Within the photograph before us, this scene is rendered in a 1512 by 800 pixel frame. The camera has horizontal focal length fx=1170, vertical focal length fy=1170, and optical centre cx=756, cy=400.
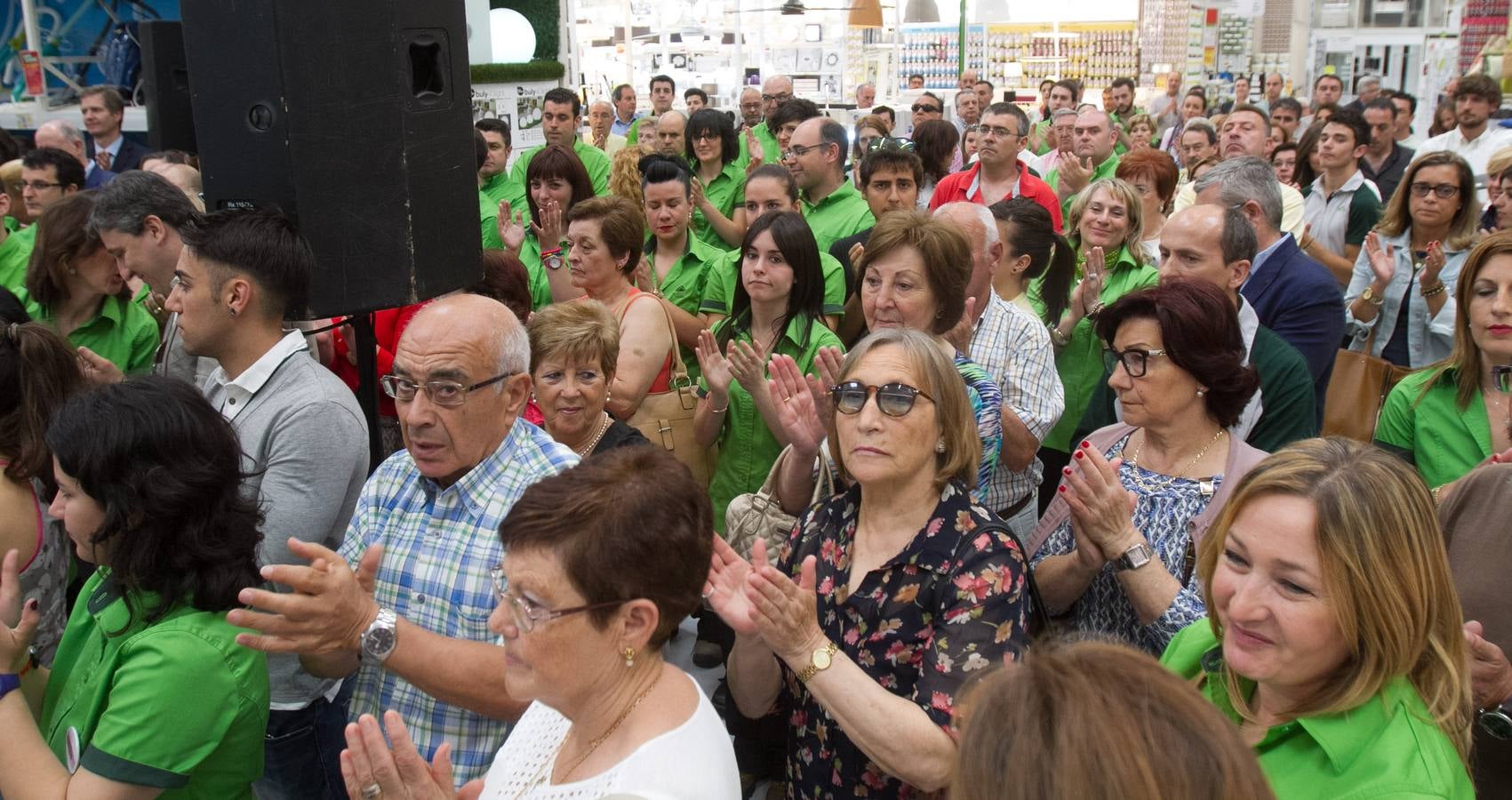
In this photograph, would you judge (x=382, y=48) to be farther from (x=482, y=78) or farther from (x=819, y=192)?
(x=482, y=78)

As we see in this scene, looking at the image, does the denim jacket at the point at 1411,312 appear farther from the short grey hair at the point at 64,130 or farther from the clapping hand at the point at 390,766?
the short grey hair at the point at 64,130

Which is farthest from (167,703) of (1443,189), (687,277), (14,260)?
(1443,189)

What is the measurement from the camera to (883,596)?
211 cm

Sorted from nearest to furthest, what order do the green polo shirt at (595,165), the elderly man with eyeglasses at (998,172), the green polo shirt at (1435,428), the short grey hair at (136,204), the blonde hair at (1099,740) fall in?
the blonde hair at (1099,740) → the green polo shirt at (1435,428) → the short grey hair at (136,204) → the elderly man with eyeglasses at (998,172) → the green polo shirt at (595,165)

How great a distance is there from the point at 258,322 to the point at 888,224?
165cm

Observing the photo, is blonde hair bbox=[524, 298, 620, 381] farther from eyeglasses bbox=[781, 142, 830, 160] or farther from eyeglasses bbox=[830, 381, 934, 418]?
eyeglasses bbox=[781, 142, 830, 160]

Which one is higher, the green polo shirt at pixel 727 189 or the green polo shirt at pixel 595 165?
the green polo shirt at pixel 595 165

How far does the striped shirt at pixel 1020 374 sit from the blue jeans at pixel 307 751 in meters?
1.76

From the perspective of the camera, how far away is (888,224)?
325 cm

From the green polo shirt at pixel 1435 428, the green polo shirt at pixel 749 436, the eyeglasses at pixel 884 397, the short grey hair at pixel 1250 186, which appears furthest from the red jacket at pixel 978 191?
the eyeglasses at pixel 884 397

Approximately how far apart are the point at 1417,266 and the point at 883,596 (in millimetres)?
3743

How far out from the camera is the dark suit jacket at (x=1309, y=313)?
3.94m

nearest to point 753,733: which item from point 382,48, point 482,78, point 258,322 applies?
point 258,322

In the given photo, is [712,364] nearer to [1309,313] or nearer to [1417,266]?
[1309,313]
